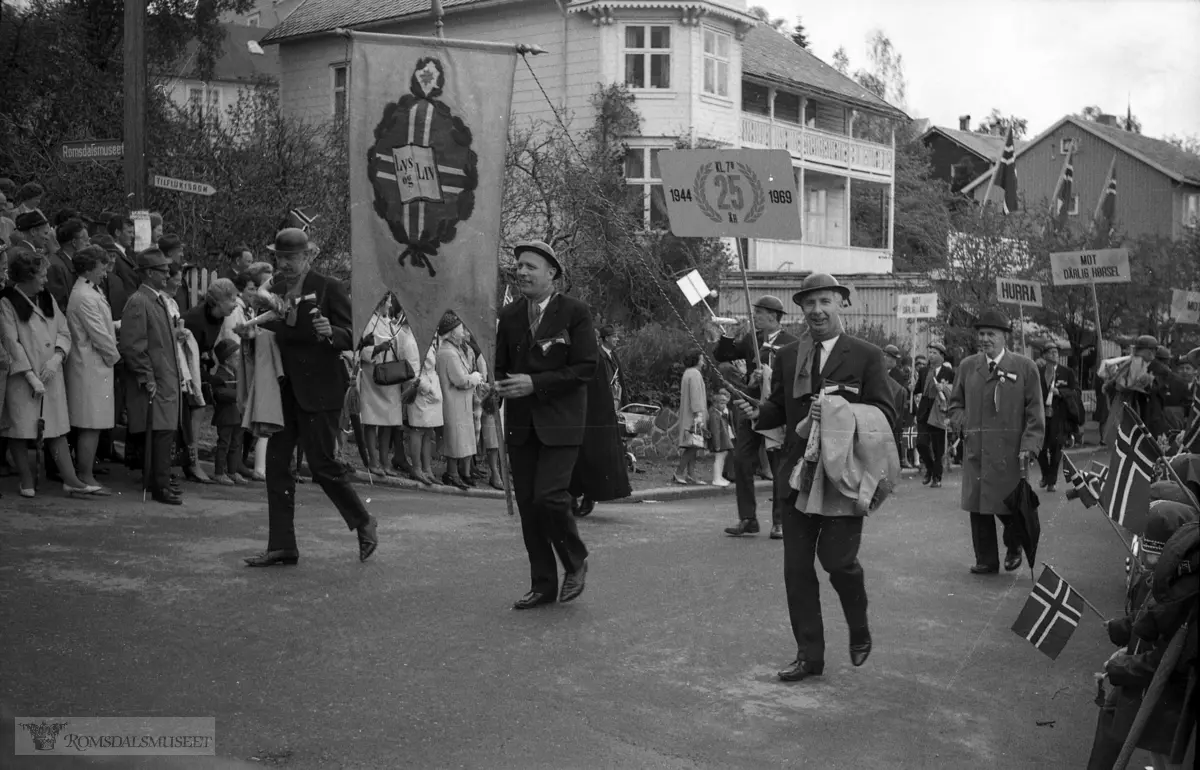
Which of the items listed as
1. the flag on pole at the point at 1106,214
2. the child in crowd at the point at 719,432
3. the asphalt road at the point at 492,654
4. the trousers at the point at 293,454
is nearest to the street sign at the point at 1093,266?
the child in crowd at the point at 719,432

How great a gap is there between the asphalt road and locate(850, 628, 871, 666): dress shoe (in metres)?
0.11

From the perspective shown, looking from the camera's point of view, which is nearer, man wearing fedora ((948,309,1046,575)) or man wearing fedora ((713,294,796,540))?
man wearing fedora ((948,309,1046,575))

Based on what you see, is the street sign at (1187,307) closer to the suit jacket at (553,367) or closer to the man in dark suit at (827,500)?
the suit jacket at (553,367)

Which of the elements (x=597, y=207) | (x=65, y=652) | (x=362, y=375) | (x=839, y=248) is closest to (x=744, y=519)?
(x=362, y=375)

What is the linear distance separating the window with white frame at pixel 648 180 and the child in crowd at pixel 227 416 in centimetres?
1641

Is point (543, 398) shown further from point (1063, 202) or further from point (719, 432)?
point (1063, 202)

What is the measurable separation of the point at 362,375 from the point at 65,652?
7.84 meters

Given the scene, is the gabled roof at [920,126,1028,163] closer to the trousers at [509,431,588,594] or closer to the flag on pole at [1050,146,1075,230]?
the flag on pole at [1050,146,1075,230]

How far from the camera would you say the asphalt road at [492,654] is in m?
5.89

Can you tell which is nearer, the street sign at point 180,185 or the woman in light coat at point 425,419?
the street sign at point 180,185

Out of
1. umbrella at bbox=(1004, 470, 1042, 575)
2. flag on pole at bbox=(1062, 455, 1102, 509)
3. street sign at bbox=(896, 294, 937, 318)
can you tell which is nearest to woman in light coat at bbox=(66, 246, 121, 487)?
umbrella at bbox=(1004, 470, 1042, 575)

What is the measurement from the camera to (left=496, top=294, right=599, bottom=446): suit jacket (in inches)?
321

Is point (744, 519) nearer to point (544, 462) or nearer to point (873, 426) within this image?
point (544, 462)

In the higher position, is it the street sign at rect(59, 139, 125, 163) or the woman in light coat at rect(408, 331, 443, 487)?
the street sign at rect(59, 139, 125, 163)
